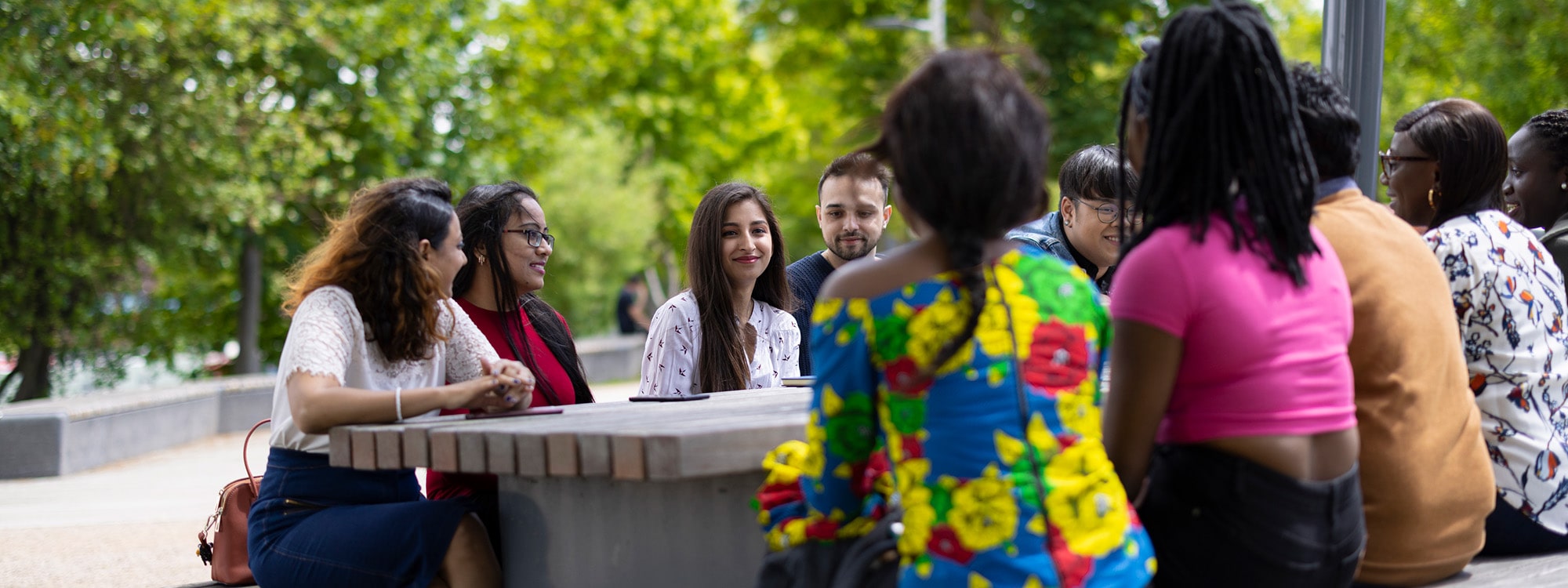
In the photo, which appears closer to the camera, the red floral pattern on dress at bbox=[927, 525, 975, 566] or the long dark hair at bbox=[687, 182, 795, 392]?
the red floral pattern on dress at bbox=[927, 525, 975, 566]

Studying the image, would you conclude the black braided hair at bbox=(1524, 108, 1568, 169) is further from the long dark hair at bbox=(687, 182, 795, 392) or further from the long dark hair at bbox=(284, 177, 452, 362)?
the long dark hair at bbox=(284, 177, 452, 362)

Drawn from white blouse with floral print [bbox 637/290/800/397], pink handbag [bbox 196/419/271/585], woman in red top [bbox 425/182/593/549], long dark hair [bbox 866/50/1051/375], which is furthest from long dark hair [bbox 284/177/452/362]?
long dark hair [bbox 866/50/1051/375]

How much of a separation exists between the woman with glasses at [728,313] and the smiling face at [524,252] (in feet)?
1.81

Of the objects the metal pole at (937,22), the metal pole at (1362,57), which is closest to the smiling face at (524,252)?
the metal pole at (1362,57)

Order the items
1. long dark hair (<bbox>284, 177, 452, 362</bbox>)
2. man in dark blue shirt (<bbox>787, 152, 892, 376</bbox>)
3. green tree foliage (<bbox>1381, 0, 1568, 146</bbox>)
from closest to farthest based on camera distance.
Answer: long dark hair (<bbox>284, 177, 452, 362</bbox>) → man in dark blue shirt (<bbox>787, 152, 892, 376</bbox>) → green tree foliage (<bbox>1381, 0, 1568, 146</bbox>)

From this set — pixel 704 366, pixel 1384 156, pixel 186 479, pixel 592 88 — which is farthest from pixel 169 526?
pixel 592 88

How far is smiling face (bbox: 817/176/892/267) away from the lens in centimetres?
569

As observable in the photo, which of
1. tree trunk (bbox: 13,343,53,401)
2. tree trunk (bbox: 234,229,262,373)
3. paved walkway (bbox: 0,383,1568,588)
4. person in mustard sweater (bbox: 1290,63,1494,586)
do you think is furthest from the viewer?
tree trunk (bbox: 234,229,262,373)

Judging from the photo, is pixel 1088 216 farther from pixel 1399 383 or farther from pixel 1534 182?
pixel 1399 383

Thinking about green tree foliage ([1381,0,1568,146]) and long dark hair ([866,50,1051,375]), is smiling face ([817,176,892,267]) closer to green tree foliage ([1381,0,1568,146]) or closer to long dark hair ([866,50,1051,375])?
long dark hair ([866,50,1051,375])

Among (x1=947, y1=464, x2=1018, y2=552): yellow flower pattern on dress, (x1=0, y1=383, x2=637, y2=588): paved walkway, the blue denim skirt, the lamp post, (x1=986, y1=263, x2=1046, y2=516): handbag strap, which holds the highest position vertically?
the lamp post

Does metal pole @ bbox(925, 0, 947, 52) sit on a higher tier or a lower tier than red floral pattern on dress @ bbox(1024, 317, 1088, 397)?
higher

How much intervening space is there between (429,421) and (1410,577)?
2254 millimetres

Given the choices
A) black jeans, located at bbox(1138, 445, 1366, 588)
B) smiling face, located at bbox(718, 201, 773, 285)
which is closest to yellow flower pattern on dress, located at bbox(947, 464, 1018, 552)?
black jeans, located at bbox(1138, 445, 1366, 588)
